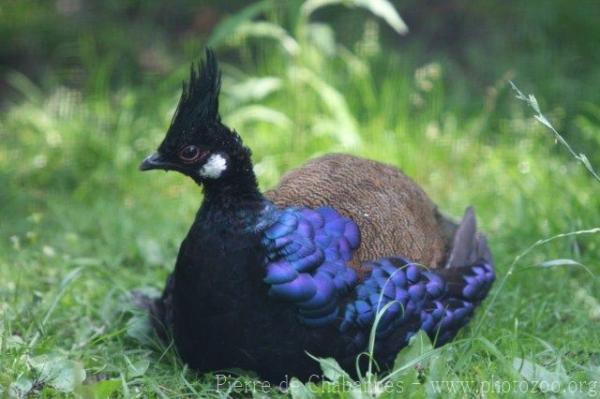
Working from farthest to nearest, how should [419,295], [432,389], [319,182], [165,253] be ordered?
1. [165,253]
2. [319,182]
3. [419,295]
4. [432,389]

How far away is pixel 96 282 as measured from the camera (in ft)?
13.8

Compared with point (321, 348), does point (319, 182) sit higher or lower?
higher

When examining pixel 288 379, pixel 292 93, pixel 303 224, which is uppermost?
pixel 292 93

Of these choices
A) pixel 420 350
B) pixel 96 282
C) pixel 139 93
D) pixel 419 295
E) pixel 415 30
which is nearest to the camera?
pixel 420 350

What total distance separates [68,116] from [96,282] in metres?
1.91

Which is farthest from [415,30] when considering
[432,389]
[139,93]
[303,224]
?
[432,389]

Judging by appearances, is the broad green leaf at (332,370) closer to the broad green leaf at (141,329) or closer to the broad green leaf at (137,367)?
the broad green leaf at (137,367)

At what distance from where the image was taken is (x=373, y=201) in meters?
3.49

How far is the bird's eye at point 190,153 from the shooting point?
319 centimetres

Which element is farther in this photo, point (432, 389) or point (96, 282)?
point (96, 282)

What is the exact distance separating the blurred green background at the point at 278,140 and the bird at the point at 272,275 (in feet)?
0.67

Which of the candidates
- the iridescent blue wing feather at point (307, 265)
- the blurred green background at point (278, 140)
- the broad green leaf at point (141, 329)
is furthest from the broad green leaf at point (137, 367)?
the iridescent blue wing feather at point (307, 265)

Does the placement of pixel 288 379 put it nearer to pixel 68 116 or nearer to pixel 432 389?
pixel 432 389

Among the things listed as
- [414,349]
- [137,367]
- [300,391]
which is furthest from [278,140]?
[300,391]
